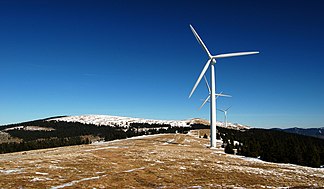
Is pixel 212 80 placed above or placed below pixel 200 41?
below

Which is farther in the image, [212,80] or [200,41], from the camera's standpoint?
[200,41]

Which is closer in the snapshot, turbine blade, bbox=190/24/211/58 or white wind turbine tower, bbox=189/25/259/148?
white wind turbine tower, bbox=189/25/259/148

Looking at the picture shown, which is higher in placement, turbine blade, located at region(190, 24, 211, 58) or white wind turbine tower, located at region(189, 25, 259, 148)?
turbine blade, located at region(190, 24, 211, 58)

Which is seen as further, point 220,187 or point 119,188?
point 220,187

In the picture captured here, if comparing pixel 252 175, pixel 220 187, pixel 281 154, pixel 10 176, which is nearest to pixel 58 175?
pixel 10 176

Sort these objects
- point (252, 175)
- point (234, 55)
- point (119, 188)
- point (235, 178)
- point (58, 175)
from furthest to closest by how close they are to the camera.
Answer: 1. point (234, 55)
2. point (252, 175)
3. point (235, 178)
4. point (58, 175)
5. point (119, 188)

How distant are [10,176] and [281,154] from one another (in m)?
56.9

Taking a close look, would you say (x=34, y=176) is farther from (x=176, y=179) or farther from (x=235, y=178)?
(x=235, y=178)

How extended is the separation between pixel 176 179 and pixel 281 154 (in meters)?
43.2

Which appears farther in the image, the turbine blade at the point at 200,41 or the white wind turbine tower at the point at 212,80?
the turbine blade at the point at 200,41

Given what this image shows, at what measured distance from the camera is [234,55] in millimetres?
70938

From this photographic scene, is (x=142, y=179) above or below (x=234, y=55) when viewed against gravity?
below

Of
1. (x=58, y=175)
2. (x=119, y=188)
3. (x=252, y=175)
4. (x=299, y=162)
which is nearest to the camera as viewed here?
(x=119, y=188)

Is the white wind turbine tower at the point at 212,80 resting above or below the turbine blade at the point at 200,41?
below
